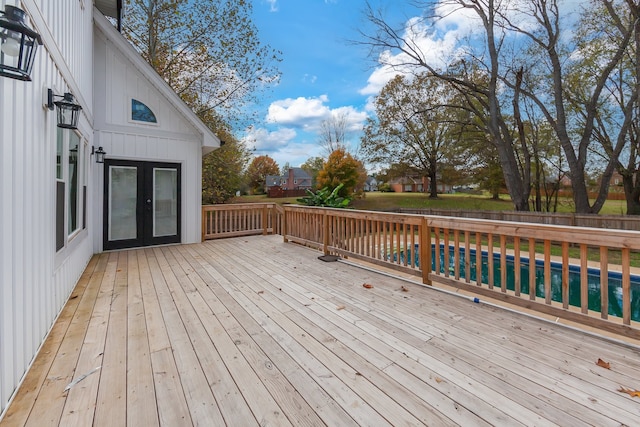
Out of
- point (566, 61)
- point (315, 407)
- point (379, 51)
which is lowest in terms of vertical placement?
point (315, 407)

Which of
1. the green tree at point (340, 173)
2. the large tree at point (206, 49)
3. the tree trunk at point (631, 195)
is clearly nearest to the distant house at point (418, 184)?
the green tree at point (340, 173)

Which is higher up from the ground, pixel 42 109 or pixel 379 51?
pixel 379 51

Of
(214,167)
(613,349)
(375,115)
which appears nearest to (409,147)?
(375,115)

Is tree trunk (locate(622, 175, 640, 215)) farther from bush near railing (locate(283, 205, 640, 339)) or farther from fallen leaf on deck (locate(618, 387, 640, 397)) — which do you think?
fallen leaf on deck (locate(618, 387, 640, 397))

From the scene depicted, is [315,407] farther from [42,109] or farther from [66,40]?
[66,40]

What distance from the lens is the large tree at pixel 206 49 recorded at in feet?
31.0

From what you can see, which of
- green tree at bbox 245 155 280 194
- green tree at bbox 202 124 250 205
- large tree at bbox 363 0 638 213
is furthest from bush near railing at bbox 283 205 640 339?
green tree at bbox 245 155 280 194

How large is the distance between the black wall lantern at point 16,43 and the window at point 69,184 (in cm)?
163

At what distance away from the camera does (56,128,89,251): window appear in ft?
9.71

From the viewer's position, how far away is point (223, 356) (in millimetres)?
2090

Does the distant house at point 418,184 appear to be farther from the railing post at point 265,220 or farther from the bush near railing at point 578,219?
the railing post at point 265,220

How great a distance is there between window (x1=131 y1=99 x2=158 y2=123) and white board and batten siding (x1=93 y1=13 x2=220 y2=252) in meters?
0.07

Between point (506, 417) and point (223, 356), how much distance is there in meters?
1.78

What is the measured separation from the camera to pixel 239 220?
309 inches
